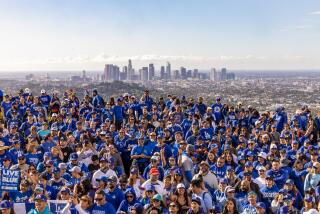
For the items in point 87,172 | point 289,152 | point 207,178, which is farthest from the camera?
point 289,152

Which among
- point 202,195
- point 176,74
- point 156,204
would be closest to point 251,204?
point 202,195

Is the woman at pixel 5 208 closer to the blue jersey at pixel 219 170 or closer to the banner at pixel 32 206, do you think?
the banner at pixel 32 206

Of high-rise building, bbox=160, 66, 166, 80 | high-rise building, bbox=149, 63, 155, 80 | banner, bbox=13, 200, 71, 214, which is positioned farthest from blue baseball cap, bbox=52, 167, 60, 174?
high-rise building, bbox=160, 66, 166, 80

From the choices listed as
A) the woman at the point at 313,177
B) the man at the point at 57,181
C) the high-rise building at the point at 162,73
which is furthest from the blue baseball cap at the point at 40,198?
the high-rise building at the point at 162,73

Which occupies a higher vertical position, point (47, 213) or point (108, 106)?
point (108, 106)

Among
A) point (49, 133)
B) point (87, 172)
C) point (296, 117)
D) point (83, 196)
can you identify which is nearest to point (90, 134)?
point (49, 133)

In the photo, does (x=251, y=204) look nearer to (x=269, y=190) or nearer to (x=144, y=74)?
(x=269, y=190)

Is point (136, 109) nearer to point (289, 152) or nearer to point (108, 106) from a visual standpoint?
point (108, 106)
